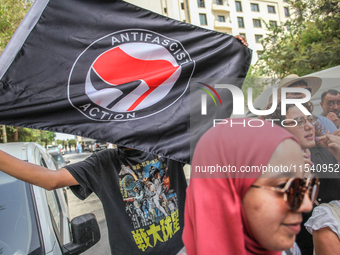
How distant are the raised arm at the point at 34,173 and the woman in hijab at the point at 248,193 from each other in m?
1.15

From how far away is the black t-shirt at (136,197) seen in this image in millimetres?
1721

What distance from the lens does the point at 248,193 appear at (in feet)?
2.59

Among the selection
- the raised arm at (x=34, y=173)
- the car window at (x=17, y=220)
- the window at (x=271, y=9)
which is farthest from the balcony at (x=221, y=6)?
the raised arm at (x=34, y=173)

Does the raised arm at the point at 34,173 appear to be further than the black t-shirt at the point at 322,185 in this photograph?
No

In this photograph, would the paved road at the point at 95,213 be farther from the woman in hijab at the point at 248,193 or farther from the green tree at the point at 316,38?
the green tree at the point at 316,38

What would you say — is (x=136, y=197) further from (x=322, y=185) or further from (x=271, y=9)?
(x=271, y=9)

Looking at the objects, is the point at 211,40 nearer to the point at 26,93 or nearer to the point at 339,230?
the point at 26,93

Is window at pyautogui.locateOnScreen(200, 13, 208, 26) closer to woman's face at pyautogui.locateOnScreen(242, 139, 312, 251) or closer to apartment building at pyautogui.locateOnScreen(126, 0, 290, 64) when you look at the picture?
apartment building at pyautogui.locateOnScreen(126, 0, 290, 64)

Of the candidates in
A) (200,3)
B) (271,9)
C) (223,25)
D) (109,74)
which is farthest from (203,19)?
(109,74)

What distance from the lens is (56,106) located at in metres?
1.61

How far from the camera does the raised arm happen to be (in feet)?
4.66

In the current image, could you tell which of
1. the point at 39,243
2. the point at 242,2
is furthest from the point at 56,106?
the point at 242,2

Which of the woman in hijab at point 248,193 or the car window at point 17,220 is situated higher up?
the woman in hijab at point 248,193

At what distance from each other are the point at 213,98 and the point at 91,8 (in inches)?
47.4
